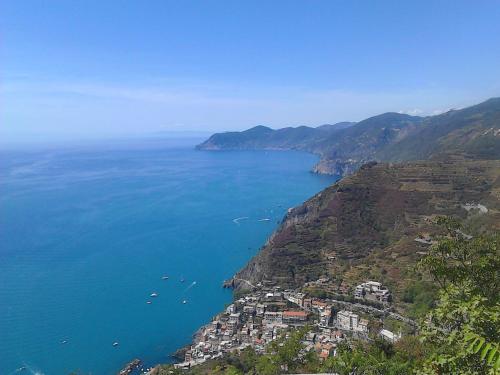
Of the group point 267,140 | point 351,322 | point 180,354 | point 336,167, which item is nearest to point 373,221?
point 351,322

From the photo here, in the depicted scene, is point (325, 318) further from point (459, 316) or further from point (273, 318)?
point (459, 316)

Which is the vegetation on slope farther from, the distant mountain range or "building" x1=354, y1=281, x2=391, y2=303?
the distant mountain range

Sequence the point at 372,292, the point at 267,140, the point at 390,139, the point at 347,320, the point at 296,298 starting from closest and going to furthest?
the point at 347,320 < the point at 372,292 < the point at 296,298 < the point at 390,139 < the point at 267,140

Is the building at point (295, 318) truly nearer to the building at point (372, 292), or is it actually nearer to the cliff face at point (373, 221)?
the building at point (372, 292)

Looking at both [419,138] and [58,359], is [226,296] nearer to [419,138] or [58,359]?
[58,359]

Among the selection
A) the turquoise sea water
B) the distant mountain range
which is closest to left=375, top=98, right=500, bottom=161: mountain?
the distant mountain range

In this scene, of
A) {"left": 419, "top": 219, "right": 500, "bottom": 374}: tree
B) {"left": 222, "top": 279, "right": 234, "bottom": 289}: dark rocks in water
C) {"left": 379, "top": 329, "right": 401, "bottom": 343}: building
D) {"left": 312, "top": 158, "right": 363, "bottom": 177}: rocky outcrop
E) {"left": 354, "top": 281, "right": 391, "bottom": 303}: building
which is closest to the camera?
{"left": 419, "top": 219, "right": 500, "bottom": 374}: tree
